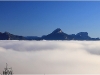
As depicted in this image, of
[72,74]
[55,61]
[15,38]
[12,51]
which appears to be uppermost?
[15,38]

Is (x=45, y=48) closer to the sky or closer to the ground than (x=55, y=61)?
closer to the sky

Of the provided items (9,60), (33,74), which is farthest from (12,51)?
(33,74)

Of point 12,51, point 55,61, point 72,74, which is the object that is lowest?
point 72,74

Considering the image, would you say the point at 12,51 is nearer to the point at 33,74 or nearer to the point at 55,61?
the point at 33,74

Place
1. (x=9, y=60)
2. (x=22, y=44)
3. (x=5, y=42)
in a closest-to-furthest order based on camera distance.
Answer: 1. (x=9, y=60)
2. (x=5, y=42)
3. (x=22, y=44)

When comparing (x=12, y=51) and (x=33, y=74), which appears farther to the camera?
(x=12, y=51)

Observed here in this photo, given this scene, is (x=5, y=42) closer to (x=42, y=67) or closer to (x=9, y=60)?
Result: (x=9, y=60)

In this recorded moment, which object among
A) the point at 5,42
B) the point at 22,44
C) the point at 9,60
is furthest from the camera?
the point at 22,44

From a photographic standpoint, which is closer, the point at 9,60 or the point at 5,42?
the point at 9,60

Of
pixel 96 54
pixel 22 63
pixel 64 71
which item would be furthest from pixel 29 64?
pixel 96 54
